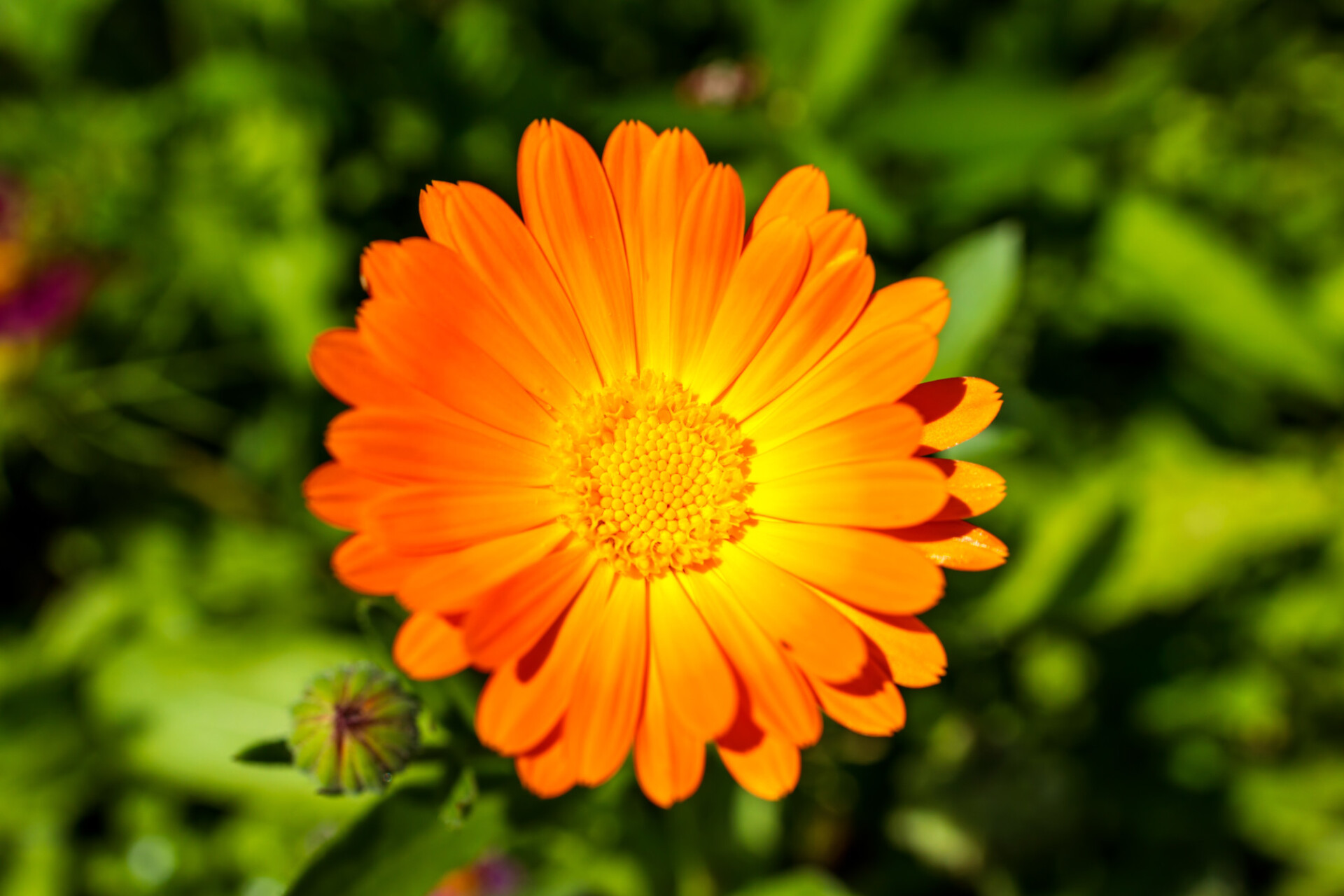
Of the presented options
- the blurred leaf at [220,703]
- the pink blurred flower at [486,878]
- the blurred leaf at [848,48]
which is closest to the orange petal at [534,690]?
the blurred leaf at [220,703]

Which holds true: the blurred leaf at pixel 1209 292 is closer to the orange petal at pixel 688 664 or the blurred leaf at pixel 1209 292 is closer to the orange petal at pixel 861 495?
the orange petal at pixel 861 495

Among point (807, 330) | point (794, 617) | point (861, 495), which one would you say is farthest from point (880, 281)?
point (794, 617)

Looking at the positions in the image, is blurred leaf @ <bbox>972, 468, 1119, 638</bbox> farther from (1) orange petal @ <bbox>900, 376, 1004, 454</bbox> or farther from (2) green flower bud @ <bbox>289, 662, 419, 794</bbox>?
(2) green flower bud @ <bbox>289, 662, 419, 794</bbox>

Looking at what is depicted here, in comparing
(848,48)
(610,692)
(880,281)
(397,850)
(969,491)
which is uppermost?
(848,48)

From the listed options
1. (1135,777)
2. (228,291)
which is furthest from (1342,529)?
(228,291)

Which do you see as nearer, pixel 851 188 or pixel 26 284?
pixel 851 188

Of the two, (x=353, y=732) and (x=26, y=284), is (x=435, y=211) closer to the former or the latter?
(x=353, y=732)

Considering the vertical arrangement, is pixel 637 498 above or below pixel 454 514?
above
